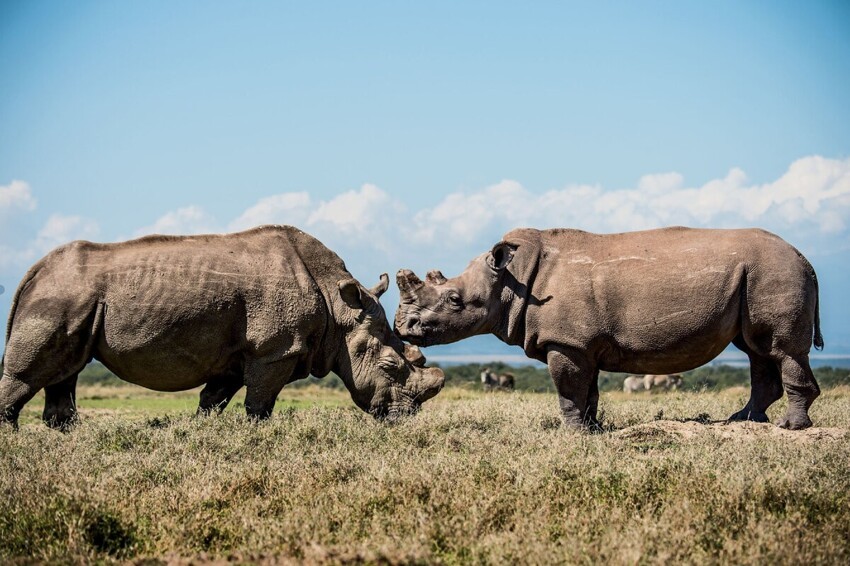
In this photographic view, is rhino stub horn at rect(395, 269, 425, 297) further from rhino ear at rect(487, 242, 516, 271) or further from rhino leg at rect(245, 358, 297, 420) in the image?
rhino leg at rect(245, 358, 297, 420)

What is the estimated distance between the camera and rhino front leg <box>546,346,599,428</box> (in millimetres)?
12328

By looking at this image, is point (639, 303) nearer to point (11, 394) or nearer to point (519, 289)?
point (519, 289)

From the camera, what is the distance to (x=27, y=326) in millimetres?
12227

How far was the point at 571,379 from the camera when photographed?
1237 cm

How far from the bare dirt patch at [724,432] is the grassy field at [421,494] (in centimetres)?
3

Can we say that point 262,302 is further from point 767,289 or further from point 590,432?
point 767,289

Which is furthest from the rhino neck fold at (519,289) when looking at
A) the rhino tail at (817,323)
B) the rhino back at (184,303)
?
the rhino tail at (817,323)

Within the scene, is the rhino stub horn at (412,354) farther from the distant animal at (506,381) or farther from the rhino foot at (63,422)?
the distant animal at (506,381)

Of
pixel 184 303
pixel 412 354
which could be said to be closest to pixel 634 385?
pixel 412 354

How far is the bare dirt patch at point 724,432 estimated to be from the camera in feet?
38.1

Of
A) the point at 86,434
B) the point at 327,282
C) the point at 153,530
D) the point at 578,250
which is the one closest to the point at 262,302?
the point at 327,282

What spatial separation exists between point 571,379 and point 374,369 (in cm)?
255

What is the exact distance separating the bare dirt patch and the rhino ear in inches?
91.8

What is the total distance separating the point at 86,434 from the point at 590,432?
5638 millimetres
